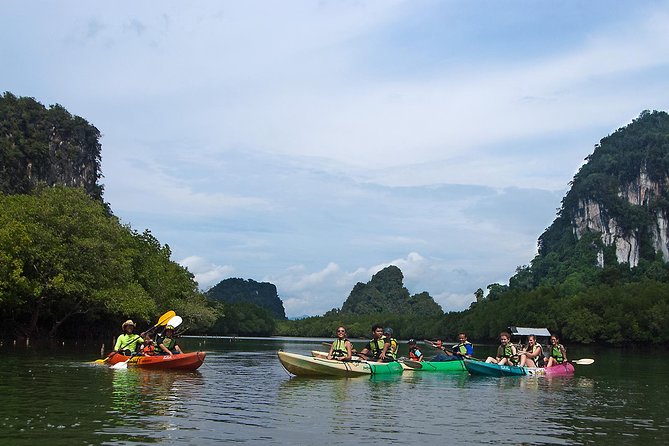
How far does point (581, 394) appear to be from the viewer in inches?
915

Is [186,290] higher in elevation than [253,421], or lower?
higher

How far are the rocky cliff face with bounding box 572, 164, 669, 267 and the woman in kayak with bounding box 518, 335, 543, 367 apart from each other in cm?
12892

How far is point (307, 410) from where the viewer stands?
1675 centimetres

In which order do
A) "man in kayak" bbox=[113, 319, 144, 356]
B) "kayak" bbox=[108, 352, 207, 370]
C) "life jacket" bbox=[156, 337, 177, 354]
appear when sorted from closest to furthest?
1. "kayak" bbox=[108, 352, 207, 370]
2. "man in kayak" bbox=[113, 319, 144, 356]
3. "life jacket" bbox=[156, 337, 177, 354]

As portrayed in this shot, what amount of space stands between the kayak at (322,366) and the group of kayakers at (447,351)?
0.38m

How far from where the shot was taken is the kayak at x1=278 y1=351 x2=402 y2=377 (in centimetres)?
2545

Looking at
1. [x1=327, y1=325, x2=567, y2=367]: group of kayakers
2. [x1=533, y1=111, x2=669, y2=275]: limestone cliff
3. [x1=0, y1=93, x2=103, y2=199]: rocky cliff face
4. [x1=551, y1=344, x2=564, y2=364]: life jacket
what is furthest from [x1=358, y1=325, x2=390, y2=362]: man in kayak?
[x1=533, y1=111, x2=669, y2=275]: limestone cliff

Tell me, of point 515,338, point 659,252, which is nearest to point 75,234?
point 515,338

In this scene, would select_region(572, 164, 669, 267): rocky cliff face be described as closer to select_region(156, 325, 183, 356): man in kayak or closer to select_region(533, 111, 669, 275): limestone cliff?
select_region(533, 111, 669, 275): limestone cliff

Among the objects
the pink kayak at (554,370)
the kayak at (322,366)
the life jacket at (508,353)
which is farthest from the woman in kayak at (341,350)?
the pink kayak at (554,370)

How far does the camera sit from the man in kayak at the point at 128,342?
89.8 feet

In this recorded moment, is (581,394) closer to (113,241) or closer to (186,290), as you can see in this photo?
(113,241)

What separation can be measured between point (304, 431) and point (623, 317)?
75.7 meters

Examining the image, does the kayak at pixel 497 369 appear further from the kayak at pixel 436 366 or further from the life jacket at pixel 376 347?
the life jacket at pixel 376 347
